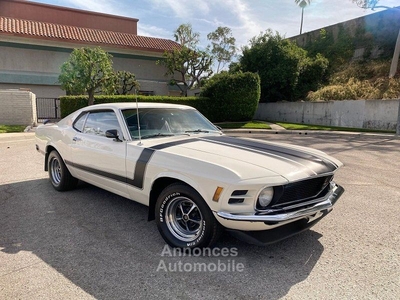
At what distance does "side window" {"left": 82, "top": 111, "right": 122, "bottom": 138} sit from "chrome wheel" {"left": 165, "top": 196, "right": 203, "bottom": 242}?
1.33m

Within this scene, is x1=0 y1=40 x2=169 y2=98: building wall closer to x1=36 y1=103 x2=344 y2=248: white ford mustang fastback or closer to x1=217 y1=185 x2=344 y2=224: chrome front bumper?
x1=36 y1=103 x2=344 y2=248: white ford mustang fastback

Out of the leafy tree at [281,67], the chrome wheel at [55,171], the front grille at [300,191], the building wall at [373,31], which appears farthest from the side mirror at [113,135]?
the building wall at [373,31]

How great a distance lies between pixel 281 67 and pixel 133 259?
23504mm

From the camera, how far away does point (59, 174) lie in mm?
5242

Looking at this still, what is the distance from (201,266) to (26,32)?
25.2m

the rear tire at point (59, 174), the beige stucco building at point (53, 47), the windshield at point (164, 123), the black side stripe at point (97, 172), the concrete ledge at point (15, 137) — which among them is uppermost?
the beige stucco building at point (53, 47)

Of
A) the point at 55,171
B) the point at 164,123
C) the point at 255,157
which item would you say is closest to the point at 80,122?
the point at 55,171

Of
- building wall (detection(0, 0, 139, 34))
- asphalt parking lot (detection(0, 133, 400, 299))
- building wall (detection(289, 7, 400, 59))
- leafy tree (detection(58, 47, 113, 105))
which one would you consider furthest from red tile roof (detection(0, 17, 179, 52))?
asphalt parking lot (detection(0, 133, 400, 299))

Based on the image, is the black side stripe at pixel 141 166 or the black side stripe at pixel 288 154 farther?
the black side stripe at pixel 141 166

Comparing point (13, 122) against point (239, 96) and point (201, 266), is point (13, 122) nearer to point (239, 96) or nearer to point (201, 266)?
point (239, 96)

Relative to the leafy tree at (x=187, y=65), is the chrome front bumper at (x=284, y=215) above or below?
below

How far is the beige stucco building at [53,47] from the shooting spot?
22406 mm

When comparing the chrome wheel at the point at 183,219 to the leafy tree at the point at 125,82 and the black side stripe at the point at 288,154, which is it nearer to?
the black side stripe at the point at 288,154

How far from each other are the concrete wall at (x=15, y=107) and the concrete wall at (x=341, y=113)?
17914 mm
